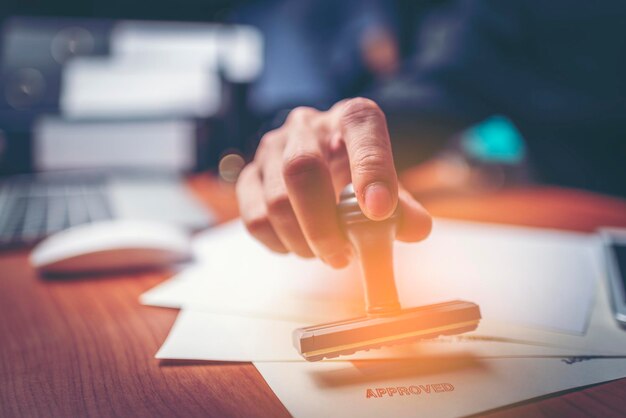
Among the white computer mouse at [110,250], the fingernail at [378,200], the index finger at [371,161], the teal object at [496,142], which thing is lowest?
the white computer mouse at [110,250]

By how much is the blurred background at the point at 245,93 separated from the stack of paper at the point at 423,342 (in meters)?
0.48

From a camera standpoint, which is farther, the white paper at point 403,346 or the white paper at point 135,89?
the white paper at point 135,89

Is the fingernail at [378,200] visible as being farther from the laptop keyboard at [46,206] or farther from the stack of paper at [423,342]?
the laptop keyboard at [46,206]

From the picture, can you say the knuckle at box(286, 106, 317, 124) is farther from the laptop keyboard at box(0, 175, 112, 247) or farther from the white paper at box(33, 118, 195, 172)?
the white paper at box(33, 118, 195, 172)

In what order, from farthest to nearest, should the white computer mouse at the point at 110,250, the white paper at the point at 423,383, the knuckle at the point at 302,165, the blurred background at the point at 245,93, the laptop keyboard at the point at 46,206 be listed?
the blurred background at the point at 245,93, the laptop keyboard at the point at 46,206, the white computer mouse at the point at 110,250, the knuckle at the point at 302,165, the white paper at the point at 423,383

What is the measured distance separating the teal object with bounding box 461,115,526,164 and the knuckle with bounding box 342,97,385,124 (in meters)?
0.71

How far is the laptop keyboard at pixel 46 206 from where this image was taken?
2.11 ft

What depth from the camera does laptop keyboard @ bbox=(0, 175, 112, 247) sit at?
0.64 metres

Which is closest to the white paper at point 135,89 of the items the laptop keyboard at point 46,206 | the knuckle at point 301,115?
the laptop keyboard at point 46,206

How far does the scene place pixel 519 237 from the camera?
63cm

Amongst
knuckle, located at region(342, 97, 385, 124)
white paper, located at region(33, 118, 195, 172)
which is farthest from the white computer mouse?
white paper, located at region(33, 118, 195, 172)

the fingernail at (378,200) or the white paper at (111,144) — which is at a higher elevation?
the white paper at (111,144)

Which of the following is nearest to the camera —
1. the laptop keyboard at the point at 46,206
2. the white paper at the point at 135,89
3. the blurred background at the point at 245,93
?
the laptop keyboard at the point at 46,206

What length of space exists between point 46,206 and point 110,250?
11.8 inches
